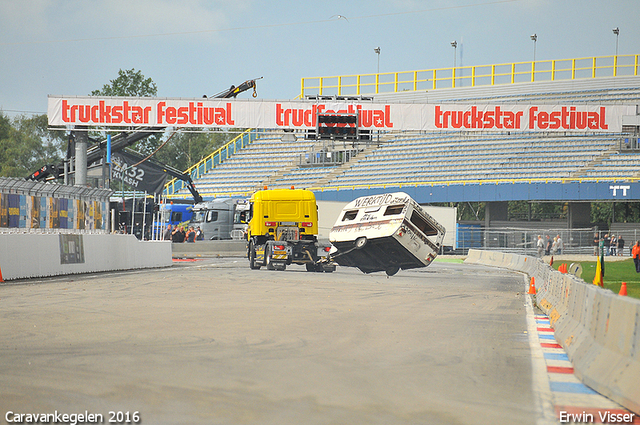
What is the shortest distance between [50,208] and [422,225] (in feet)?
38.1

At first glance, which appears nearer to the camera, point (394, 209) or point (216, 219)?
point (394, 209)

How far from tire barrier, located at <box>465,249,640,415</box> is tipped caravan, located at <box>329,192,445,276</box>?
524 inches

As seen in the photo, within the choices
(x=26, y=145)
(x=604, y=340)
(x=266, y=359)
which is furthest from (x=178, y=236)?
(x=26, y=145)

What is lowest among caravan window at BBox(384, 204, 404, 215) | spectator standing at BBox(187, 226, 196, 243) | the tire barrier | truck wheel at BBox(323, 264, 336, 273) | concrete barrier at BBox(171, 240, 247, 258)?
concrete barrier at BBox(171, 240, 247, 258)

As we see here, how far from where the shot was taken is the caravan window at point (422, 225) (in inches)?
960

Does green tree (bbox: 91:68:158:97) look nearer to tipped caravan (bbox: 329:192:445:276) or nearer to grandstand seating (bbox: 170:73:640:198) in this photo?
grandstand seating (bbox: 170:73:640:198)

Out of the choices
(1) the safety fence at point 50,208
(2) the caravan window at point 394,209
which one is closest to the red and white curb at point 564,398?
(2) the caravan window at point 394,209

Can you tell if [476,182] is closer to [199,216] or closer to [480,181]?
[480,181]

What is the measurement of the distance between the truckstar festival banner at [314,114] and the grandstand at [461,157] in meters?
9.40

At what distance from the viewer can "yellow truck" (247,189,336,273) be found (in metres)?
27.7

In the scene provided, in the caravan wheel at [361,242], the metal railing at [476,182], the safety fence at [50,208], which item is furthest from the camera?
the metal railing at [476,182]

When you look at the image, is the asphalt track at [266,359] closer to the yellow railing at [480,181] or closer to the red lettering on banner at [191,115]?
the red lettering on banner at [191,115]

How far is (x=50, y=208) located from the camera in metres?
22.2

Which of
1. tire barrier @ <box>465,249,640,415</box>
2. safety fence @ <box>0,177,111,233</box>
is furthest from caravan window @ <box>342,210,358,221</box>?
tire barrier @ <box>465,249,640,415</box>
